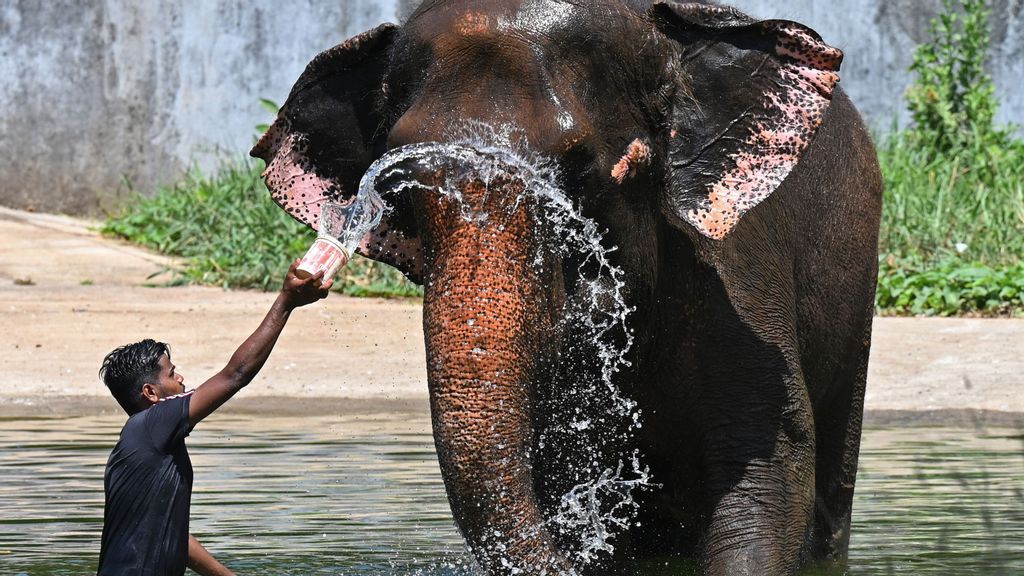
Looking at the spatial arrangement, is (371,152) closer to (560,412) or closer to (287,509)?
(560,412)

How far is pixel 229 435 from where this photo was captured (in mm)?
8898

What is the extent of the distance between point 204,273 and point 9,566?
7093 mm

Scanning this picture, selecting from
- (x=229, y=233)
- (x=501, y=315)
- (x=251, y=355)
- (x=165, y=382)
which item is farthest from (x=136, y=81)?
(x=501, y=315)

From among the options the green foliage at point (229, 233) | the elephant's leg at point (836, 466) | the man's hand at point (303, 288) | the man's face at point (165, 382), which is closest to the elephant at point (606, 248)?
the man's hand at point (303, 288)

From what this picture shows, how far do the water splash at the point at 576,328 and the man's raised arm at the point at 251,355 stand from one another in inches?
13.6

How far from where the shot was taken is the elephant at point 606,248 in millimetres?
3814

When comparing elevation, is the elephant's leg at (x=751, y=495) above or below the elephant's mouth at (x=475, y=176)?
below

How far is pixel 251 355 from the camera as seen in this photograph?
171 inches

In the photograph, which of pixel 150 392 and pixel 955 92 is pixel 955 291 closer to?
pixel 955 92

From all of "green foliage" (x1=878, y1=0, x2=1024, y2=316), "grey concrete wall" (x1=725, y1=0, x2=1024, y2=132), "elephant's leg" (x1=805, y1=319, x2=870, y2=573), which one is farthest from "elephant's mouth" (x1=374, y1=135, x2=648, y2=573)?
"grey concrete wall" (x1=725, y1=0, x2=1024, y2=132)

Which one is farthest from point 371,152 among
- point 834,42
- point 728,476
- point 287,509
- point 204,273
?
point 834,42

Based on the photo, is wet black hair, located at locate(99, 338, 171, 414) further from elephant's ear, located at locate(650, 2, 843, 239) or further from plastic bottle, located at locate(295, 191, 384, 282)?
elephant's ear, located at locate(650, 2, 843, 239)

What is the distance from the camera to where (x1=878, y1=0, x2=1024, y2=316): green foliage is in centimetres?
1159

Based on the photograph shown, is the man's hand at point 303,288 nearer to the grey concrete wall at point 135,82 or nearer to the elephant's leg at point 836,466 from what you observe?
the elephant's leg at point 836,466
